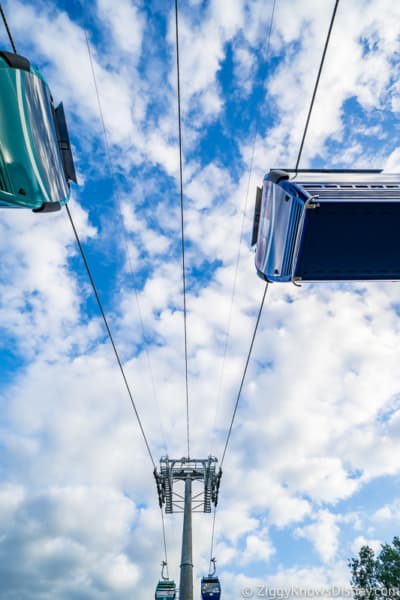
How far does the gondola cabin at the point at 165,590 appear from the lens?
702 inches

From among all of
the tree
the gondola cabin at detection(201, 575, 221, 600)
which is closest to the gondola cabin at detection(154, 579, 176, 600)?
the gondola cabin at detection(201, 575, 221, 600)

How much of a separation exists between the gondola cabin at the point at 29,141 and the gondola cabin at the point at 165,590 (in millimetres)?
18878

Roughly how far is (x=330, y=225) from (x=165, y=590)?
19028mm

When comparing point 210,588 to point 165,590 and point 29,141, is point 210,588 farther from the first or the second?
point 29,141

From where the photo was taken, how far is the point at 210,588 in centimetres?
1662

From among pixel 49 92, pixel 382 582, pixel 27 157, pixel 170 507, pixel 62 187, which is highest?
pixel 49 92

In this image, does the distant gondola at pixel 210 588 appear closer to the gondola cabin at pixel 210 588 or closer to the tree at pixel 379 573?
the gondola cabin at pixel 210 588

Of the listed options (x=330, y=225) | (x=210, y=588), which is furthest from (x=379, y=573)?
(x=330, y=225)

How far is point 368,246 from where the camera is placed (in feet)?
22.5

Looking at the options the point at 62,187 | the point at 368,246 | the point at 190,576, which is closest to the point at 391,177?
the point at 368,246

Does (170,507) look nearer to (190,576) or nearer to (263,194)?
(190,576)

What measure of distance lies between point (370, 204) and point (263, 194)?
1986mm

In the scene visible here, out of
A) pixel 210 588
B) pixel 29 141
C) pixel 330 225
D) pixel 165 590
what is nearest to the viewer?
pixel 29 141

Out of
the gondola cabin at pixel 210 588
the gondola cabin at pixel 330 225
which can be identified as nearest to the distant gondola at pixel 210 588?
the gondola cabin at pixel 210 588
